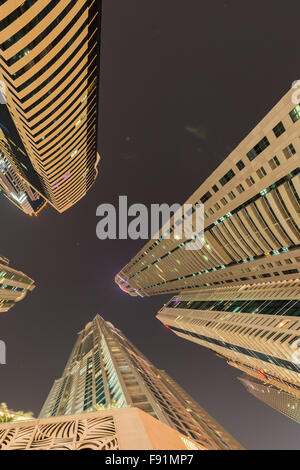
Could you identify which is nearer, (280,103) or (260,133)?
(280,103)

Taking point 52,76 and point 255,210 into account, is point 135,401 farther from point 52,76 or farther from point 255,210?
point 52,76

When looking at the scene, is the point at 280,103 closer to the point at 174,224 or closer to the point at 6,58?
the point at 6,58

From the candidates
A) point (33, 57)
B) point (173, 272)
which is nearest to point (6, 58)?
point (33, 57)

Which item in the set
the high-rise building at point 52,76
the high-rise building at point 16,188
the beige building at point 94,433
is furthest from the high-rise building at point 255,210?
the high-rise building at point 16,188

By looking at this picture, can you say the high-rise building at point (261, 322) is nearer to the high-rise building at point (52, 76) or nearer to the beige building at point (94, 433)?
the beige building at point (94, 433)

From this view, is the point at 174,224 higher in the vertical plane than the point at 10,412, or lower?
higher

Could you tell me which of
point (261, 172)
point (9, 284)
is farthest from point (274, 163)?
point (9, 284)
